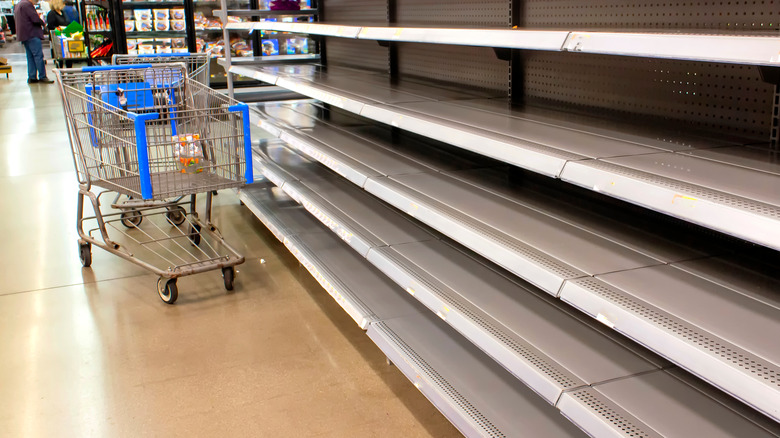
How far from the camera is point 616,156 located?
1.96 m

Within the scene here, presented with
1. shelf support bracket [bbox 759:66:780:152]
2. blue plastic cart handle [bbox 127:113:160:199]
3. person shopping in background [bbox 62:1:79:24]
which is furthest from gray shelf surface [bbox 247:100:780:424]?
person shopping in background [bbox 62:1:79:24]

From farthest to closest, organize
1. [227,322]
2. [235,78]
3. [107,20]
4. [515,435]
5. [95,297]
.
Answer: [107,20] < [235,78] < [95,297] < [227,322] < [515,435]

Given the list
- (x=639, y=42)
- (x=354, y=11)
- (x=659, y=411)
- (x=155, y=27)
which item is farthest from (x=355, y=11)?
(x=155, y=27)

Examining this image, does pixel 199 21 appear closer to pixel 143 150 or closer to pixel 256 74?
pixel 256 74

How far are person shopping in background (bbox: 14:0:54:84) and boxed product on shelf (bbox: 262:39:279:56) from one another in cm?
617

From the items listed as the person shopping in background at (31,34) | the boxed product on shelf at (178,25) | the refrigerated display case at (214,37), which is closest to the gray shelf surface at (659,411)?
the refrigerated display case at (214,37)

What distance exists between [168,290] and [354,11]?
8.87ft

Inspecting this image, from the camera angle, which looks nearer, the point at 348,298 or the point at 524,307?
the point at 524,307

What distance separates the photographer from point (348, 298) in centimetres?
316

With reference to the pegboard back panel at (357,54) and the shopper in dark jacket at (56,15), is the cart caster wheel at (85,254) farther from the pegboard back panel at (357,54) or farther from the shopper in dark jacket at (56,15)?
the shopper in dark jacket at (56,15)

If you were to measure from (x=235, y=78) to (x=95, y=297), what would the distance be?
7.04 meters

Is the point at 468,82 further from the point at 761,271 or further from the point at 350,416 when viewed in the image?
the point at 761,271

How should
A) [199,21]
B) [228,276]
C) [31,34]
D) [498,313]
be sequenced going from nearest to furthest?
1. [498,313]
2. [228,276]
3. [199,21]
4. [31,34]

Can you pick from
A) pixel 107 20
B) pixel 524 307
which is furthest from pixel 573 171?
pixel 107 20
